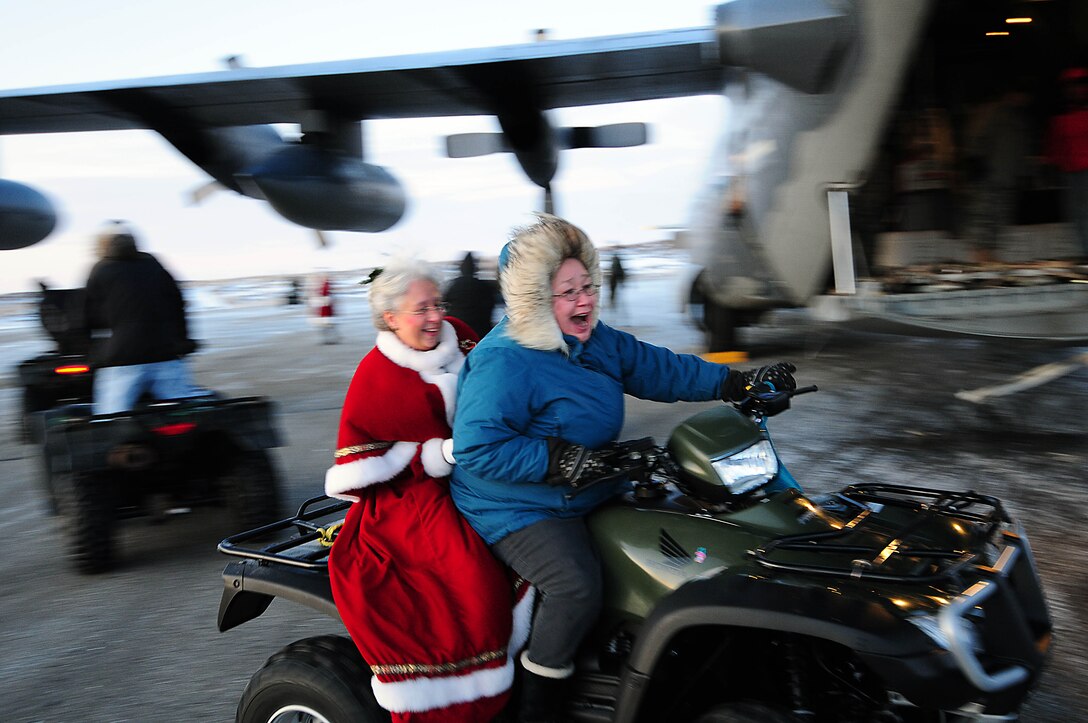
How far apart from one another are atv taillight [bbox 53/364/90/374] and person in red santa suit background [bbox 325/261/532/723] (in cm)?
553

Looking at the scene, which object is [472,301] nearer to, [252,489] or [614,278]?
[252,489]

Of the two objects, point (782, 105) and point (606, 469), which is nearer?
point (606, 469)

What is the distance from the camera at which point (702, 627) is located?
2217mm

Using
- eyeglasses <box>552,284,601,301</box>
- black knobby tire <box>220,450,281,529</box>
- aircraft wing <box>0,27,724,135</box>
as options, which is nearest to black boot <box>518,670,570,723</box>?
eyeglasses <box>552,284,601,301</box>

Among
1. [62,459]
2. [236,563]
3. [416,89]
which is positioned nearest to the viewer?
[236,563]

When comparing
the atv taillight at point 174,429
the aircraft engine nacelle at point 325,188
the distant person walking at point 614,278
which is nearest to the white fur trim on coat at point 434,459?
the atv taillight at point 174,429

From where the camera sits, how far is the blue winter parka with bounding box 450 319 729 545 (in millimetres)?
2332

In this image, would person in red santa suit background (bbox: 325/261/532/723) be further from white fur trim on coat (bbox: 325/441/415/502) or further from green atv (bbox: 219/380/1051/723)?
green atv (bbox: 219/380/1051/723)

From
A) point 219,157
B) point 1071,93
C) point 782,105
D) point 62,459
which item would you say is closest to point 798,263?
point 782,105

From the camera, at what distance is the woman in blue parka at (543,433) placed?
7.52ft

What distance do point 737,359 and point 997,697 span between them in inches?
Answer: 377

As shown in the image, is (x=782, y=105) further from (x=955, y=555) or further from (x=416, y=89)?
(x=955, y=555)

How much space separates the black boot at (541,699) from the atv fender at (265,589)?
22.7 inches

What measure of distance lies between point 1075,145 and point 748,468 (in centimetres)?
776
